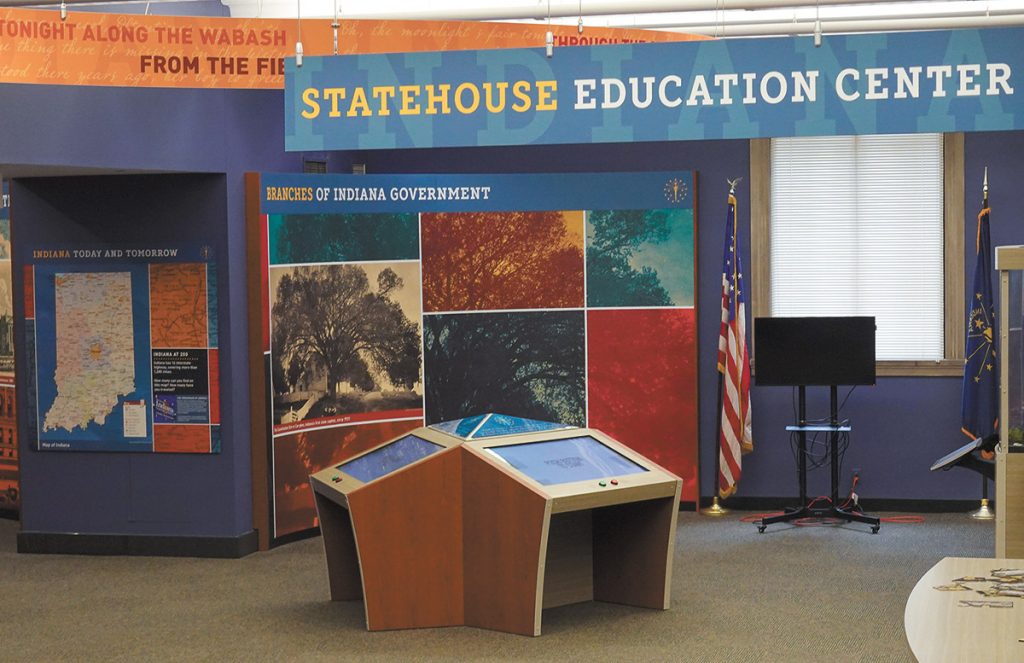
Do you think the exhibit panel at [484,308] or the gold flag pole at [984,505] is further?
the gold flag pole at [984,505]

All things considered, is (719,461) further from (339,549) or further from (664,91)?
(664,91)

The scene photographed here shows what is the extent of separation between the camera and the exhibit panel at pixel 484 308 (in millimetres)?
8594

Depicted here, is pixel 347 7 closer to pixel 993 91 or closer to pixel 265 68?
pixel 265 68

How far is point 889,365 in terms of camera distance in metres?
9.41

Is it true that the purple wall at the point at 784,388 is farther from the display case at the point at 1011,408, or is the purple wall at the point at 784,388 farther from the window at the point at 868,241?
the display case at the point at 1011,408

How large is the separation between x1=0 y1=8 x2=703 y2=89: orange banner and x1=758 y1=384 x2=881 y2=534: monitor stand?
3.36 meters

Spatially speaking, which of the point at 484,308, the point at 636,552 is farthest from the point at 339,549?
the point at 484,308

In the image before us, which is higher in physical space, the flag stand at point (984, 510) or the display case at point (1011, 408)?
the display case at point (1011, 408)

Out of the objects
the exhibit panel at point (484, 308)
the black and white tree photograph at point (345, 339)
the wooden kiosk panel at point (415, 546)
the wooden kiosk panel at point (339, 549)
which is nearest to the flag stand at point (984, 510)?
the exhibit panel at point (484, 308)

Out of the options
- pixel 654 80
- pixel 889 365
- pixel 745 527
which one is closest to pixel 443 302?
pixel 745 527

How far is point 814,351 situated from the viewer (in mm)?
8727

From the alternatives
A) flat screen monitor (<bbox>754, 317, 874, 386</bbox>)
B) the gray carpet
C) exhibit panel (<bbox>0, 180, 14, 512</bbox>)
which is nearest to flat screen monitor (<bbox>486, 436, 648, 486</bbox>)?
the gray carpet

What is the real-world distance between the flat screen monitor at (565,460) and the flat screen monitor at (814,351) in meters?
2.36

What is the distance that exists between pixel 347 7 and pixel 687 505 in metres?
4.55
